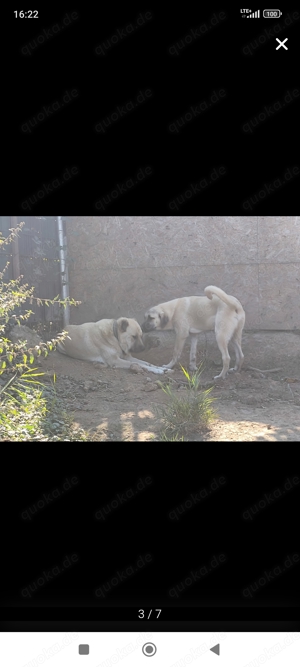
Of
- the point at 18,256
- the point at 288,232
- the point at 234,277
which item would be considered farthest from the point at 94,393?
the point at 288,232

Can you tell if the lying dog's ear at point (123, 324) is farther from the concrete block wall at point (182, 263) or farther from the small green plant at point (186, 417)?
the small green plant at point (186, 417)

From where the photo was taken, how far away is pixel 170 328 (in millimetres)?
6121

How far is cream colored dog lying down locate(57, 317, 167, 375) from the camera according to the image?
233 inches

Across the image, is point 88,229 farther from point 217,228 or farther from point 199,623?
point 199,623

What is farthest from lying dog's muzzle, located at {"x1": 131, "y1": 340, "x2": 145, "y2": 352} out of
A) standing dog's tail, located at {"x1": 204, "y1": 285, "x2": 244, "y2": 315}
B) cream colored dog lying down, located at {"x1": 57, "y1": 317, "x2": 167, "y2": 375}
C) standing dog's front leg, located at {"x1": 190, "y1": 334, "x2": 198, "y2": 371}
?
standing dog's tail, located at {"x1": 204, "y1": 285, "x2": 244, "y2": 315}

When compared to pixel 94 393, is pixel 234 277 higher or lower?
higher

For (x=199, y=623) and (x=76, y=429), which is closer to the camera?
(x=199, y=623)

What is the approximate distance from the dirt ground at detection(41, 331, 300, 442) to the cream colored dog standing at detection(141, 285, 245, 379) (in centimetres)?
17

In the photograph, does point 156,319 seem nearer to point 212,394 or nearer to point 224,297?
Result: point 224,297

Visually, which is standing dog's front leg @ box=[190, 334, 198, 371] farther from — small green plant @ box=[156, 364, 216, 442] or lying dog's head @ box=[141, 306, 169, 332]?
small green plant @ box=[156, 364, 216, 442]

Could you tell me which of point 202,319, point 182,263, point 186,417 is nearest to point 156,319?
point 202,319

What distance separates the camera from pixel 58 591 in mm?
1456

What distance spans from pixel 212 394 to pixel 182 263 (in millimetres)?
1798

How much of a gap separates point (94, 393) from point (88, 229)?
89.9 inches
